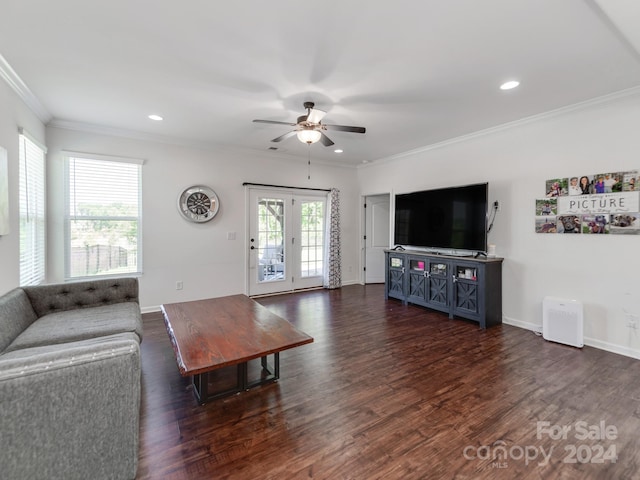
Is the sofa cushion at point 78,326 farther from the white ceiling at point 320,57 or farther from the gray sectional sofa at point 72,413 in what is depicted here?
the white ceiling at point 320,57

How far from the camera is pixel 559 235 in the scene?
351 centimetres

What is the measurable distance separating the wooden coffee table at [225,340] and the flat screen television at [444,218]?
293 centimetres

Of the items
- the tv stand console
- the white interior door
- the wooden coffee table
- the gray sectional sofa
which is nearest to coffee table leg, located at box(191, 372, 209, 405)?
the wooden coffee table

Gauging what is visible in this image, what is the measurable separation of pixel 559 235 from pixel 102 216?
590 cm

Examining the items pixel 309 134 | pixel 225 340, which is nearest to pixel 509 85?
pixel 309 134

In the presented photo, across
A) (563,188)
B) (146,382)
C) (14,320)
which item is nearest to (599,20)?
(563,188)

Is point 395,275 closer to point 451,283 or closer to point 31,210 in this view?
point 451,283

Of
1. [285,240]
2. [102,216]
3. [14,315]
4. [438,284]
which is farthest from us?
[285,240]

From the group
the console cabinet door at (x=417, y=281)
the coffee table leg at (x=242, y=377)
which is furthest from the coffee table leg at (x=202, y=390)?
the console cabinet door at (x=417, y=281)

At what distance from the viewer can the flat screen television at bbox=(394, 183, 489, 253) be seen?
4051mm

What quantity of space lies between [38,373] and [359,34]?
2.63 metres

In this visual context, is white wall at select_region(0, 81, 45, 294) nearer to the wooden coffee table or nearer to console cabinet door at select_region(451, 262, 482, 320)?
the wooden coffee table

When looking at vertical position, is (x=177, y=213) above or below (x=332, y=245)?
above

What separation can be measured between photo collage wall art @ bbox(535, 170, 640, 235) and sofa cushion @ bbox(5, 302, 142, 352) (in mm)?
4548
